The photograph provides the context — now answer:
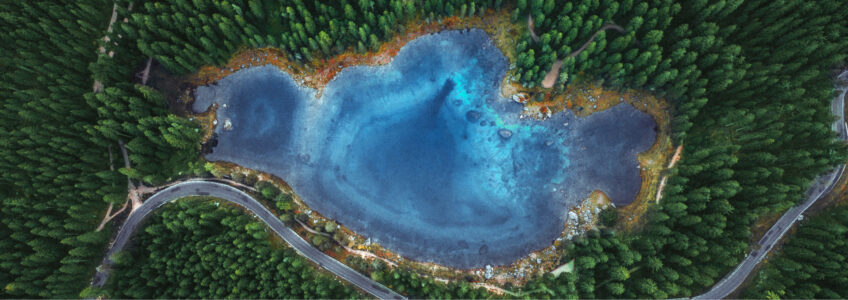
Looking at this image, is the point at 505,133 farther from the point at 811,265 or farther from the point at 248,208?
the point at 811,265

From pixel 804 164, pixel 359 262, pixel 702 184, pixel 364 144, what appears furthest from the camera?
pixel 364 144

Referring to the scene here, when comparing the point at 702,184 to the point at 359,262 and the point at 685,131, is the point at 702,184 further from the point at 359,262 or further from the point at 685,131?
the point at 359,262

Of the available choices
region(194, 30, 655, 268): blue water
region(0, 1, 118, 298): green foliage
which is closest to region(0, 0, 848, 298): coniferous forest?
region(0, 1, 118, 298): green foliage

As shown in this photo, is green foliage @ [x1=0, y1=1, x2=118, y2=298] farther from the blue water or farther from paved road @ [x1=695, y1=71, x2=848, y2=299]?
paved road @ [x1=695, y1=71, x2=848, y2=299]

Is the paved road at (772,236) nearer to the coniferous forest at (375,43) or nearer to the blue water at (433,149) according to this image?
the coniferous forest at (375,43)

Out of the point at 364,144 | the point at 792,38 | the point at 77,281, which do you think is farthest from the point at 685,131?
the point at 77,281

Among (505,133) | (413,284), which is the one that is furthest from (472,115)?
(413,284)

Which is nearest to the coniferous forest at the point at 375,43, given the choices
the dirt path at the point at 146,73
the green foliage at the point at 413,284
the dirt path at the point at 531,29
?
the green foliage at the point at 413,284
